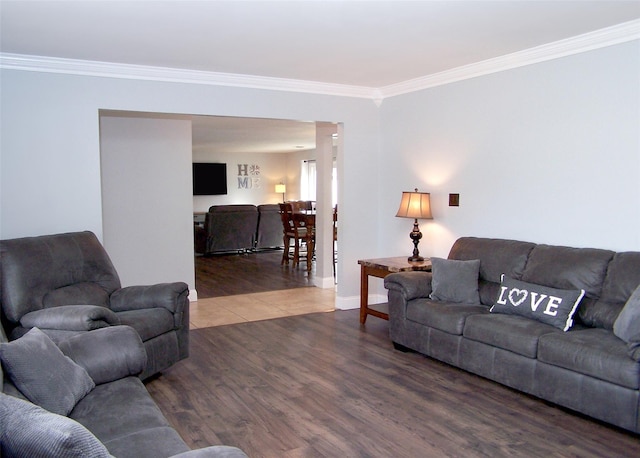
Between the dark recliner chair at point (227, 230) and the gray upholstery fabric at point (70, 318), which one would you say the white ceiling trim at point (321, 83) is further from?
the dark recliner chair at point (227, 230)

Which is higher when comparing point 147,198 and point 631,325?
point 147,198

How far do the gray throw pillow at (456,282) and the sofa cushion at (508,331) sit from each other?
402mm

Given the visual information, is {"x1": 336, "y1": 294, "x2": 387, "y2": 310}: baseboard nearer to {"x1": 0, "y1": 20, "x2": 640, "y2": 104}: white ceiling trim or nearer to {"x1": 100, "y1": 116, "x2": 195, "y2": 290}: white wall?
{"x1": 100, "y1": 116, "x2": 195, "y2": 290}: white wall

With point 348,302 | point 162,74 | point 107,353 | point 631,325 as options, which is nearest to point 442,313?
point 631,325

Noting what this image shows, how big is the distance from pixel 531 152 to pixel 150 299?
123 inches

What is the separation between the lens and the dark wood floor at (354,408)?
2824 millimetres

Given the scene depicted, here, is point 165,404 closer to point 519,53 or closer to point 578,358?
point 578,358

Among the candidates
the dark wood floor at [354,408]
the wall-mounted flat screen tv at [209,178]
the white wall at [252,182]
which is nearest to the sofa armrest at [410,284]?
the dark wood floor at [354,408]

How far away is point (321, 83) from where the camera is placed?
5.38 meters

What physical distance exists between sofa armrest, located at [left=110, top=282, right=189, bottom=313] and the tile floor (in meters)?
1.35

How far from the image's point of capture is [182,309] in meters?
3.96

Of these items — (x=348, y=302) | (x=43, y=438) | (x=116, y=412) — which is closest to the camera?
(x=43, y=438)

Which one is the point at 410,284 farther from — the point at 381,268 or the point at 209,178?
the point at 209,178

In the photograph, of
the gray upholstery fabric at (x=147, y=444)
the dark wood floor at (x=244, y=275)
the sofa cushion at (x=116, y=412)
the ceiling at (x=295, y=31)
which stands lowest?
the dark wood floor at (x=244, y=275)
